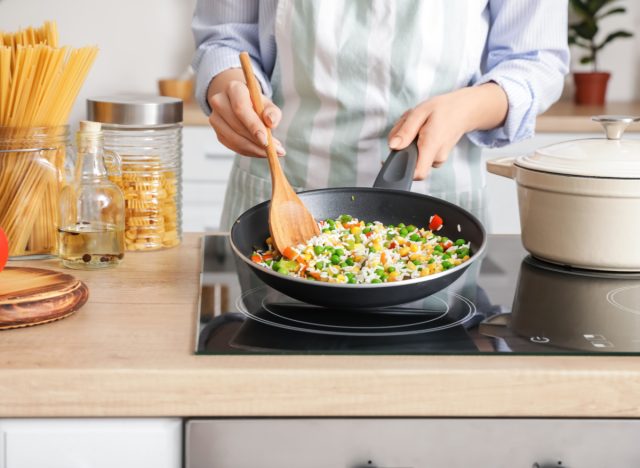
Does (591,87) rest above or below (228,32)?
below

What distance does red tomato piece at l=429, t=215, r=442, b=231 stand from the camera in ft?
3.67

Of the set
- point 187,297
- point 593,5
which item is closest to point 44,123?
point 187,297

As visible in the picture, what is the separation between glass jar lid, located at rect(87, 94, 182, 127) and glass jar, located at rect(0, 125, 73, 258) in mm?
69

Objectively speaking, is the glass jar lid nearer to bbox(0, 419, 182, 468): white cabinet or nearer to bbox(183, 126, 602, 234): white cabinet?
bbox(0, 419, 182, 468): white cabinet

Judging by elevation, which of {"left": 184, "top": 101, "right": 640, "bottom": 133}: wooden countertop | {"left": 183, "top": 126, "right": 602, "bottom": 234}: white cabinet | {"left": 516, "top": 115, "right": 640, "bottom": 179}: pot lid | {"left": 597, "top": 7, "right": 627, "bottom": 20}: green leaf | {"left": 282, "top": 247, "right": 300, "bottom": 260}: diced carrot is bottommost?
{"left": 183, "top": 126, "right": 602, "bottom": 234}: white cabinet

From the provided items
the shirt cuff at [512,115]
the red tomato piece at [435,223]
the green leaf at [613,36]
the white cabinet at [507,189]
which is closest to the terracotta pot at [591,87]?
the green leaf at [613,36]

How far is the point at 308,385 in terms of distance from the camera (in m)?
0.76

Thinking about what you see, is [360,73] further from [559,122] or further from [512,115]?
[559,122]

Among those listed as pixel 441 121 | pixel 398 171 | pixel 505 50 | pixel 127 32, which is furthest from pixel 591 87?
pixel 398 171

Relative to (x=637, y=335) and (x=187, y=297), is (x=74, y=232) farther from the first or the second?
→ (x=637, y=335)

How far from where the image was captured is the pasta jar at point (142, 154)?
3.85 ft

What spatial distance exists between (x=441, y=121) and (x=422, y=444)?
1.83 ft

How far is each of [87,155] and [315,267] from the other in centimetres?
34

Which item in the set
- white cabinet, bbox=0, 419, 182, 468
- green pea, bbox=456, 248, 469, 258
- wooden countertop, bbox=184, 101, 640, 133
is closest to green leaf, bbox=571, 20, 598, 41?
wooden countertop, bbox=184, 101, 640, 133
